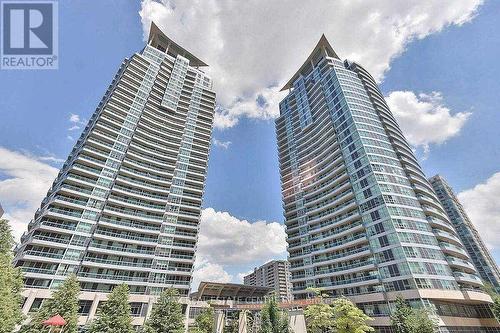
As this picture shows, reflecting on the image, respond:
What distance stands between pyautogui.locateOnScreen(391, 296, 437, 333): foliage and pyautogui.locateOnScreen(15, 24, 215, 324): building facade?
1745 inches

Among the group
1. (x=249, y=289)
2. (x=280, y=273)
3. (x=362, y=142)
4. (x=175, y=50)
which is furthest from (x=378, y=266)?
(x=280, y=273)

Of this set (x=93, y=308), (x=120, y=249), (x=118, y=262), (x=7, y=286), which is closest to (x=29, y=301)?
(x=93, y=308)

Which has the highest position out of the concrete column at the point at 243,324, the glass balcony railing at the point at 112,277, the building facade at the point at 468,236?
the building facade at the point at 468,236

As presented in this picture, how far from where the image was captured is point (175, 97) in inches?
3428

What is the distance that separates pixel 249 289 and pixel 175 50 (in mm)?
94032

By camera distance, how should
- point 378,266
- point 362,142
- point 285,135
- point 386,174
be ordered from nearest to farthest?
point 378,266 → point 386,174 → point 362,142 → point 285,135

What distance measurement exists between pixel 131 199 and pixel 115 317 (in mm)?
34174

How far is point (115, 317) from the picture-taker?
34.9 meters

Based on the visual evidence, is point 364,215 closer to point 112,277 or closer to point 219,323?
point 219,323

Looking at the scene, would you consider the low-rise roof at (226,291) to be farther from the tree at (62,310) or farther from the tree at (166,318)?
the tree at (62,310)

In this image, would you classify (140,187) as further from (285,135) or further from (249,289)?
(285,135)

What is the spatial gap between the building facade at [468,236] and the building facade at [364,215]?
2467 inches

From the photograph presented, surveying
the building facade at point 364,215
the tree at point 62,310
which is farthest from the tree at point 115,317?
the building facade at point 364,215

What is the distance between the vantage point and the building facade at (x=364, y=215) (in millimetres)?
47094
